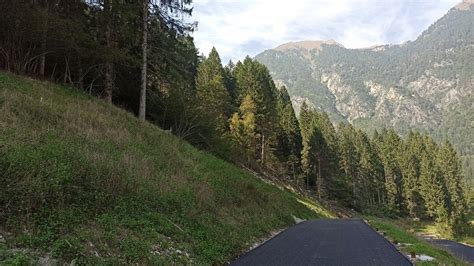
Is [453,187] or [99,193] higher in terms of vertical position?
[99,193]

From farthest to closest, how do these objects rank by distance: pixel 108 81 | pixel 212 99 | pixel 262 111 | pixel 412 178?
1. pixel 412 178
2. pixel 262 111
3. pixel 212 99
4. pixel 108 81

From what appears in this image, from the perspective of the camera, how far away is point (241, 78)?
58.0 meters

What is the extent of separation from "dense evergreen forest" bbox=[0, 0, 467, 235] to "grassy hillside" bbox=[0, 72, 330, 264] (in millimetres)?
2680

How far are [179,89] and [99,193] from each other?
2065cm

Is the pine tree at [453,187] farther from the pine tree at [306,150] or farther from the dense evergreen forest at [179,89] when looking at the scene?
the pine tree at [306,150]

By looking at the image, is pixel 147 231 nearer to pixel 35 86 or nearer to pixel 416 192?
pixel 35 86

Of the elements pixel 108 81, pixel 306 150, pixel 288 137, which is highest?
pixel 108 81

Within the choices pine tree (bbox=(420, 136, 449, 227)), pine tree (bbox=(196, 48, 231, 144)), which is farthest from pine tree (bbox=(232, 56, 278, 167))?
pine tree (bbox=(420, 136, 449, 227))

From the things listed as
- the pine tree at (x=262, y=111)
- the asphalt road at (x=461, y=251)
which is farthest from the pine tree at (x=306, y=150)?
the asphalt road at (x=461, y=251)

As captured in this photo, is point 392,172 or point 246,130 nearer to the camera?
point 246,130

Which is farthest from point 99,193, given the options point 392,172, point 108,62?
point 392,172

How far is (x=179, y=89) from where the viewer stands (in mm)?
29844

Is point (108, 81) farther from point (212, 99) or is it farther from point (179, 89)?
point (212, 99)

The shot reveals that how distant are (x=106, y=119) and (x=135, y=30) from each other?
319 inches
